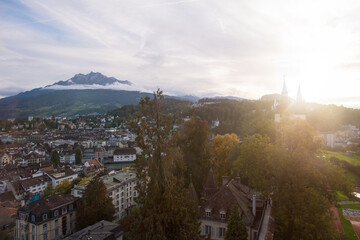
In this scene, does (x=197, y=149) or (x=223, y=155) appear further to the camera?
(x=223, y=155)

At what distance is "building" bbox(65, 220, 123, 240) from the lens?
14797 mm

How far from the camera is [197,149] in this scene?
19.8 metres

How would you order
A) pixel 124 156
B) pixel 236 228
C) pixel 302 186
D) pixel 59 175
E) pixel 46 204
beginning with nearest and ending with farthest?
1. pixel 236 228
2. pixel 302 186
3. pixel 46 204
4. pixel 59 175
5. pixel 124 156

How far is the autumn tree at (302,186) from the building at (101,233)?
30.8 feet

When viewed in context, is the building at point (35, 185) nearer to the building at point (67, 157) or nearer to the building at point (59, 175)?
the building at point (59, 175)

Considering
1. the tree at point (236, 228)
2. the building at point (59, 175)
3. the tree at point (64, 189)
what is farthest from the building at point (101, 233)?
the building at point (59, 175)

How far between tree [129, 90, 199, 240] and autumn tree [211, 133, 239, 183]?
15933 millimetres

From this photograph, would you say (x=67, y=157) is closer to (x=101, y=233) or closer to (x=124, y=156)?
(x=124, y=156)

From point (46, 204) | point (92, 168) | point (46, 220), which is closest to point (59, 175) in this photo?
point (92, 168)

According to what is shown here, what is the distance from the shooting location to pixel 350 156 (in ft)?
162

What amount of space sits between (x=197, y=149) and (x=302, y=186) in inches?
367

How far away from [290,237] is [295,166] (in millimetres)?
3449

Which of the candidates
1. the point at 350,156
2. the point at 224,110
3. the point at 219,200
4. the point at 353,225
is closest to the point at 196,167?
the point at 219,200

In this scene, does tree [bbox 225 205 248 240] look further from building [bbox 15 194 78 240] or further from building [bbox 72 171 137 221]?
building [bbox 72 171 137 221]
